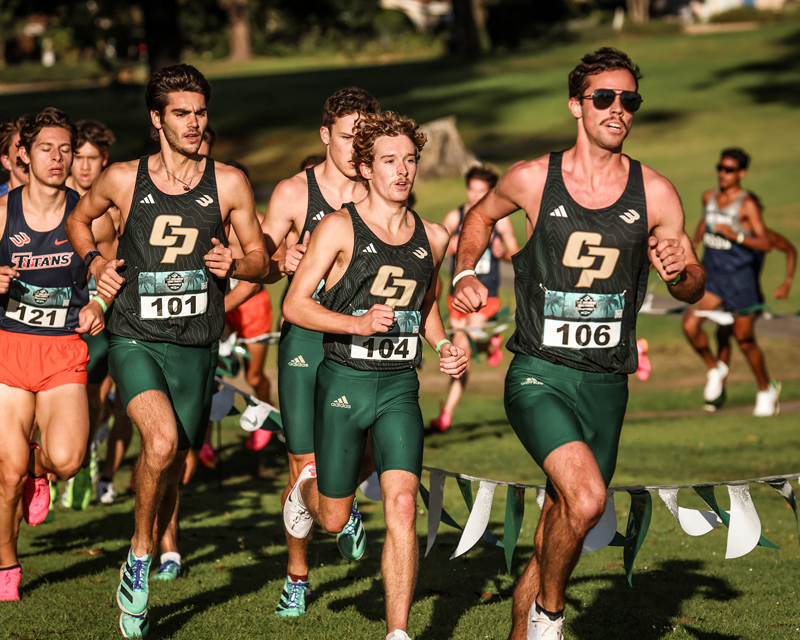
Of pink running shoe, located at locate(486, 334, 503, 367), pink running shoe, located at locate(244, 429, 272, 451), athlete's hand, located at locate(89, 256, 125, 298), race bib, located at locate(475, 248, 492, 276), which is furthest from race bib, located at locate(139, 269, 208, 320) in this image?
pink running shoe, located at locate(486, 334, 503, 367)

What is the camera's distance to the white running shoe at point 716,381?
11.8 m

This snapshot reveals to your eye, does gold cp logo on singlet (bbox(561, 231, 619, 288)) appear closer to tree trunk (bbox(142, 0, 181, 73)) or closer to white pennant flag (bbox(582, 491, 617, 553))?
white pennant flag (bbox(582, 491, 617, 553))

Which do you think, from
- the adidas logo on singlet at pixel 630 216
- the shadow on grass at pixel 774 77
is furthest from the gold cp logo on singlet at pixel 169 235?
the shadow on grass at pixel 774 77

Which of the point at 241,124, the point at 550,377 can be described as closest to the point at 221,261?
the point at 550,377

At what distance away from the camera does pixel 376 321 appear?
450cm

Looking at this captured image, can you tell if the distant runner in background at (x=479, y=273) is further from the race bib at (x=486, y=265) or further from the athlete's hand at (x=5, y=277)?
the athlete's hand at (x=5, y=277)

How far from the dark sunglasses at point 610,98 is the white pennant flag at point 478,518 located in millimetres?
1897

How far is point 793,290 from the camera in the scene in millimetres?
18438

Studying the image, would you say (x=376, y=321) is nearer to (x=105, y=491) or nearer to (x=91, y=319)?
(x=91, y=319)

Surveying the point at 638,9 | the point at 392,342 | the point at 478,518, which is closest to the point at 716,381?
the point at 478,518

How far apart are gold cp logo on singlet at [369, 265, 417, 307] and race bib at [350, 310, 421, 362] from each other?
0.05 meters

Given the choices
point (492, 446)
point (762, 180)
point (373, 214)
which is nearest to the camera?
point (373, 214)

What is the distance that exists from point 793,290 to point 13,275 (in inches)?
613

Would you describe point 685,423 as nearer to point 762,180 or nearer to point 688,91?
point 762,180
